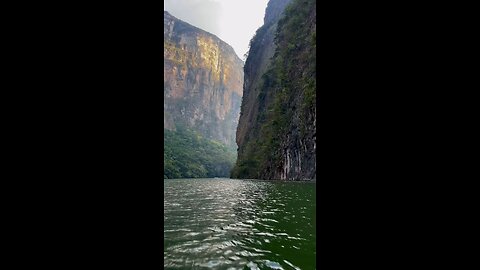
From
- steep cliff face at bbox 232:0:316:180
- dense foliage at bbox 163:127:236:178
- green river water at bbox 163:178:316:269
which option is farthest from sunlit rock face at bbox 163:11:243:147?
green river water at bbox 163:178:316:269

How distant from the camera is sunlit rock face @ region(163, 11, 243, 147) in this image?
416ft

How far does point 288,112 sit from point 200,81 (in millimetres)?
108087

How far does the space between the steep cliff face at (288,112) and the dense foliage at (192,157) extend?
28.1 meters

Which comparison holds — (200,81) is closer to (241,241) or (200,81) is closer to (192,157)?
(192,157)

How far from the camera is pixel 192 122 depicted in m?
130

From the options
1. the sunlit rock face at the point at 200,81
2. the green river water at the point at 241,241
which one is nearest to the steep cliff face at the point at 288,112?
the green river water at the point at 241,241

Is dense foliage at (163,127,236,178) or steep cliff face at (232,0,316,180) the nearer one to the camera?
steep cliff face at (232,0,316,180)

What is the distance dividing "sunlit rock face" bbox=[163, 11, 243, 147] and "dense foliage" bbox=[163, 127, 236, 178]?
14.6 meters

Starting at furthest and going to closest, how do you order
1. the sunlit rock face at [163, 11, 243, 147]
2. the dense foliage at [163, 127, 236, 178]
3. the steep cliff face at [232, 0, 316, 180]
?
the sunlit rock face at [163, 11, 243, 147] → the dense foliage at [163, 127, 236, 178] → the steep cliff face at [232, 0, 316, 180]

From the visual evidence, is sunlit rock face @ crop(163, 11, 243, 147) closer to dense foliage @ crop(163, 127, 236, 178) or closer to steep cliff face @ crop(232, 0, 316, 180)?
dense foliage @ crop(163, 127, 236, 178)
